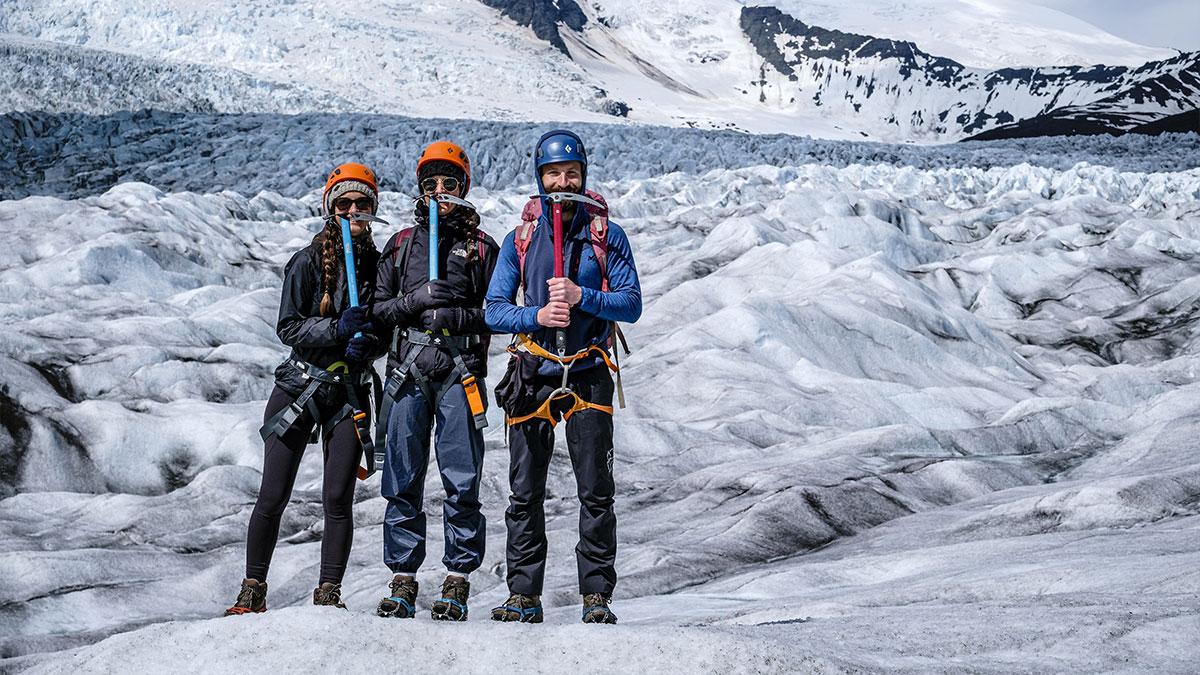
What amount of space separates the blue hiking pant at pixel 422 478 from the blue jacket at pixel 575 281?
0.42 m

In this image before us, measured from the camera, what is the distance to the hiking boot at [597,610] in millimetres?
3807

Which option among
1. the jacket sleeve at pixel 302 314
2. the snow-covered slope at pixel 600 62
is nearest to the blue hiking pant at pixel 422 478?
the jacket sleeve at pixel 302 314

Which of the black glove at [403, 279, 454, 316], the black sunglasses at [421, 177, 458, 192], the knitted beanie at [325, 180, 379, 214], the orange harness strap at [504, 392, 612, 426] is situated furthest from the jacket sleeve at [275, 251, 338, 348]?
the orange harness strap at [504, 392, 612, 426]

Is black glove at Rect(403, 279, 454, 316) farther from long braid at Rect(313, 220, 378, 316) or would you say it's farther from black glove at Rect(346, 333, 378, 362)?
long braid at Rect(313, 220, 378, 316)

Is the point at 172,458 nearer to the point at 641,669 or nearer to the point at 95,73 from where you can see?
the point at 641,669

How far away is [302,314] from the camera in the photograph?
A: 15.4ft

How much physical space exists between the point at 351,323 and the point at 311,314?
34cm

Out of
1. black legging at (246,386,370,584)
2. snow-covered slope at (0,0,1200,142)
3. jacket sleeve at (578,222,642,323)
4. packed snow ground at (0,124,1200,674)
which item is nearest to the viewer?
packed snow ground at (0,124,1200,674)

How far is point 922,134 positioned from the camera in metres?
140

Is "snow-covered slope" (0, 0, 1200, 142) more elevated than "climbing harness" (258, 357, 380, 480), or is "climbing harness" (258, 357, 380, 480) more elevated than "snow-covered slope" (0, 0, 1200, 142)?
"snow-covered slope" (0, 0, 1200, 142)

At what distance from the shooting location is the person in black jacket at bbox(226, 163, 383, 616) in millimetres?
4473

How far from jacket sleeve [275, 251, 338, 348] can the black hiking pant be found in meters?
1.02

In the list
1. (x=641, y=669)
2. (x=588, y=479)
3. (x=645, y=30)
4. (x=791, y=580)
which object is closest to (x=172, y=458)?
(x=791, y=580)

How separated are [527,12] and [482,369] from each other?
114 m
